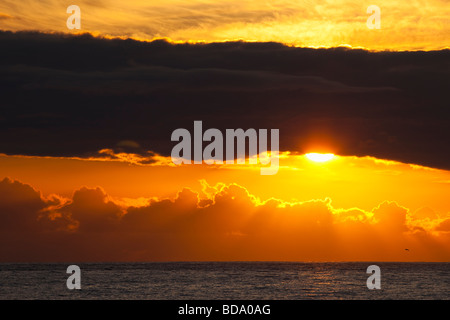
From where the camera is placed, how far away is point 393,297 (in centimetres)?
10788

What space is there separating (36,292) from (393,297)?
65.0 meters
